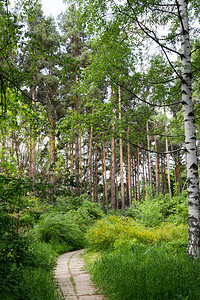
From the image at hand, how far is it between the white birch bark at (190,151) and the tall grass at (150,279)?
1.61 feet

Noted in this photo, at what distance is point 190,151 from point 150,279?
2505 millimetres

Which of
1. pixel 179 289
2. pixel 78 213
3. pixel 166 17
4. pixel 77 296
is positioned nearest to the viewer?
pixel 179 289

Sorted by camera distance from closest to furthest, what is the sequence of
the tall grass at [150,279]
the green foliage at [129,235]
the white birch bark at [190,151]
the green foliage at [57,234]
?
the tall grass at [150,279], the white birch bark at [190,151], the green foliage at [129,235], the green foliage at [57,234]

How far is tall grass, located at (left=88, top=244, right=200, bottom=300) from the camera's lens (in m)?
2.96

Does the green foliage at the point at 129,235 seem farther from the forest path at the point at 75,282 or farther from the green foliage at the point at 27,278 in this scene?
the green foliage at the point at 27,278

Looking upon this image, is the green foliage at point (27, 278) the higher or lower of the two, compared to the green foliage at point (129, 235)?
higher

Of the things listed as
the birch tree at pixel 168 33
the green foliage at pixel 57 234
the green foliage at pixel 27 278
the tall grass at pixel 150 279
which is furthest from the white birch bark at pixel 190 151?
the green foliage at pixel 57 234

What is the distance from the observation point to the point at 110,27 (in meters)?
5.88

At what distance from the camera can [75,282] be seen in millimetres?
4703

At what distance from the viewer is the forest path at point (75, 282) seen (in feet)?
12.6

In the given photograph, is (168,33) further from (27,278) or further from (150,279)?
(27,278)

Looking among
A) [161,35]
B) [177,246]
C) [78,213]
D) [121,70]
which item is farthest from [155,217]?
[161,35]

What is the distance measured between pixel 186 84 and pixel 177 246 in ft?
12.6

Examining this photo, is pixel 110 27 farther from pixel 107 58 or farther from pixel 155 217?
pixel 155 217
